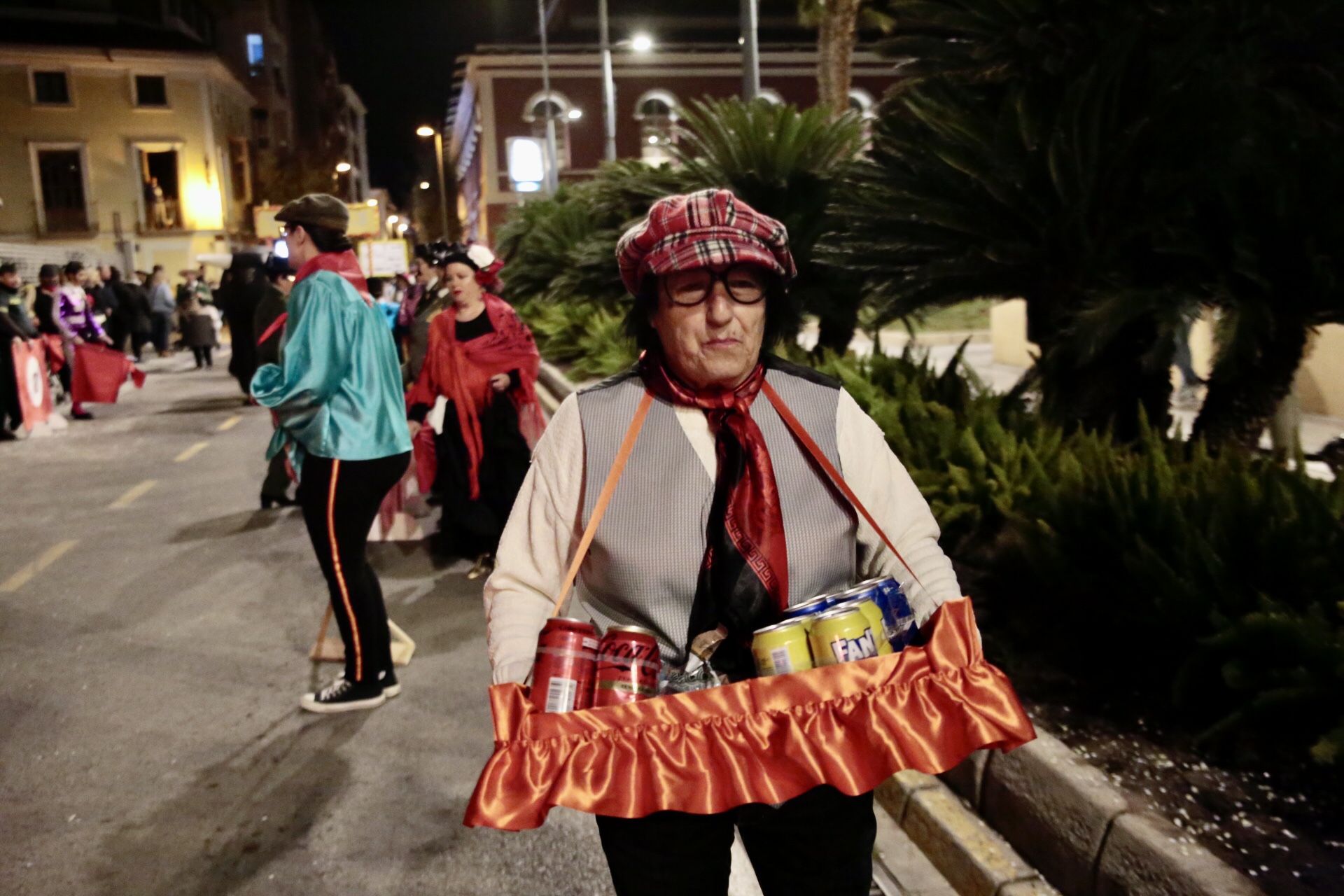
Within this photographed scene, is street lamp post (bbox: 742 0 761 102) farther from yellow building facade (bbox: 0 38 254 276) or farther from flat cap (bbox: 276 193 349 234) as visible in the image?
yellow building facade (bbox: 0 38 254 276)

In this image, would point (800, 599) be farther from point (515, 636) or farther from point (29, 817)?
point (29, 817)

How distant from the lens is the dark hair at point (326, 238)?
14.3 feet

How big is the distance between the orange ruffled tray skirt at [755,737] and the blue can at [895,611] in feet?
0.27

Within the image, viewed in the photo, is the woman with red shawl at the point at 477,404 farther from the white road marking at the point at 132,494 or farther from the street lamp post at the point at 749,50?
the street lamp post at the point at 749,50

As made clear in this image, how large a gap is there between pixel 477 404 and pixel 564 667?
5181 mm

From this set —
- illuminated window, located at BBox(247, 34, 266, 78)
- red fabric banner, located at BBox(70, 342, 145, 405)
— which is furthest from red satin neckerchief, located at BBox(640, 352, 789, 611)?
illuminated window, located at BBox(247, 34, 266, 78)

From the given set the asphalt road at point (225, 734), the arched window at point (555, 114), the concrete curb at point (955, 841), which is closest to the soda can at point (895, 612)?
the concrete curb at point (955, 841)

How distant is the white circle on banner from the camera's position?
1270 cm

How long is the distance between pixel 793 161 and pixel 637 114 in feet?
134

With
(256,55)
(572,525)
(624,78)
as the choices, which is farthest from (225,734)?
(256,55)

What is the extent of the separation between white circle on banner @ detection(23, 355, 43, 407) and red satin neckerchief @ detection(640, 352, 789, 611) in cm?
1293

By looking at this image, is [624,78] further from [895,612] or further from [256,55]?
[895,612]

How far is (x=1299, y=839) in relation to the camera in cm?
270

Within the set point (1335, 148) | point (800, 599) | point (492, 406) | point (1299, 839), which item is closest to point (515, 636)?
point (800, 599)
